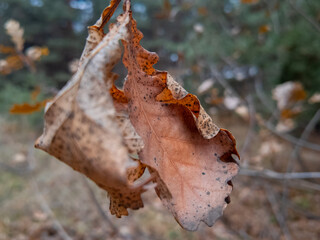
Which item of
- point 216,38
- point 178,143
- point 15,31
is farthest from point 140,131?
point 216,38

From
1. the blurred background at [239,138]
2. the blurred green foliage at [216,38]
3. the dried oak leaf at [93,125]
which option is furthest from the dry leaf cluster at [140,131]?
the blurred background at [239,138]

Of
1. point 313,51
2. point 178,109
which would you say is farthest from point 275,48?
point 178,109

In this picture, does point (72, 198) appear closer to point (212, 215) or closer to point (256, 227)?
point (256, 227)

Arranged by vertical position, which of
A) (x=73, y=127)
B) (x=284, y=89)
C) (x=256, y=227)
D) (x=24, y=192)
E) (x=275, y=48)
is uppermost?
(x=73, y=127)

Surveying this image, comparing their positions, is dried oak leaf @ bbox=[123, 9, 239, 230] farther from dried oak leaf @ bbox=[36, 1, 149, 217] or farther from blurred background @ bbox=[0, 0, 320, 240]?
blurred background @ bbox=[0, 0, 320, 240]

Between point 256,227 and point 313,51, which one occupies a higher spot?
point 313,51

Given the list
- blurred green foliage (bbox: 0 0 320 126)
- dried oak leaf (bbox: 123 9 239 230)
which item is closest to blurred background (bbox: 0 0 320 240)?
blurred green foliage (bbox: 0 0 320 126)

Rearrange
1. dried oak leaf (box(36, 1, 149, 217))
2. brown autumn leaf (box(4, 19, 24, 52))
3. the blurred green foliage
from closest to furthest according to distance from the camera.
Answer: dried oak leaf (box(36, 1, 149, 217)), brown autumn leaf (box(4, 19, 24, 52)), the blurred green foliage
